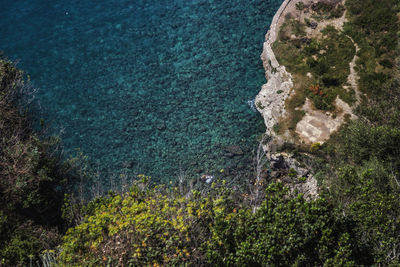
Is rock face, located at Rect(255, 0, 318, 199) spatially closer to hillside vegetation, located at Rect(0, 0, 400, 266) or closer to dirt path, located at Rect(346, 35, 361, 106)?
hillside vegetation, located at Rect(0, 0, 400, 266)

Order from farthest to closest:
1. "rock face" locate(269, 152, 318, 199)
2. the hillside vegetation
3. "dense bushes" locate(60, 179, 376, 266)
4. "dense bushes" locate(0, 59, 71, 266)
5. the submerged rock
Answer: the submerged rock → "rock face" locate(269, 152, 318, 199) → "dense bushes" locate(0, 59, 71, 266) → the hillside vegetation → "dense bushes" locate(60, 179, 376, 266)

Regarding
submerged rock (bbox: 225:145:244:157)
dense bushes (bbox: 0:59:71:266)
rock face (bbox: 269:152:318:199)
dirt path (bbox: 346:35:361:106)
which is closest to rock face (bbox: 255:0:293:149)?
rock face (bbox: 269:152:318:199)

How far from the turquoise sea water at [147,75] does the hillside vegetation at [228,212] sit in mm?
6446

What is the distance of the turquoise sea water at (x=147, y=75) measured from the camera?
40781mm

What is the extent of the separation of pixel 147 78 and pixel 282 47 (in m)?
16.5

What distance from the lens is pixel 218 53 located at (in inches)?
1865

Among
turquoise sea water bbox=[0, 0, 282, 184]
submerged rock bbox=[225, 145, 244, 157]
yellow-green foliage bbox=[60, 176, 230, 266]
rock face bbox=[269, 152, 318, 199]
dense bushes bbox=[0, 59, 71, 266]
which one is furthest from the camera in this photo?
turquoise sea water bbox=[0, 0, 282, 184]

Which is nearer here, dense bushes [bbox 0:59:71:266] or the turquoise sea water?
dense bushes [bbox 0:59:71:266]

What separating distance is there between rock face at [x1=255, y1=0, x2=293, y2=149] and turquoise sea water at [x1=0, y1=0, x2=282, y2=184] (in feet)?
3.74

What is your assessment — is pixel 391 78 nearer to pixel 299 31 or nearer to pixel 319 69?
pixel 319 69

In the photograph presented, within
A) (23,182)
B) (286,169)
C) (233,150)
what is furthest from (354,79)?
(23,182)

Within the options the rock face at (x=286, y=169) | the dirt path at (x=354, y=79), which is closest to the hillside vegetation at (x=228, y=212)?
the dirt path at (x=354, y=79)

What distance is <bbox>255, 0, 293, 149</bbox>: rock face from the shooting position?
40.0m

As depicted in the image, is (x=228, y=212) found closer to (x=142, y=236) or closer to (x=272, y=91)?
(x=142, y=236)
